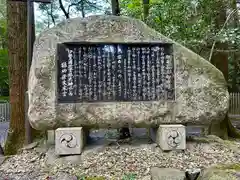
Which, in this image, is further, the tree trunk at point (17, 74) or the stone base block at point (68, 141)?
the tree trunk at point (17, 74)

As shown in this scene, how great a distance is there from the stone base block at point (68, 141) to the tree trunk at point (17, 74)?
218 centimetres

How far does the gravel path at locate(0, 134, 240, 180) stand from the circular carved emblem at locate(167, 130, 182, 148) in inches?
5.3

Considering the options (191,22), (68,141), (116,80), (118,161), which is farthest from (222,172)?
(191,22)

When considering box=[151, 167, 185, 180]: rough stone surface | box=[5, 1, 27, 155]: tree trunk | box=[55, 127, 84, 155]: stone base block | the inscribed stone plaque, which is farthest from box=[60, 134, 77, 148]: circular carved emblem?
box=[5, 1, 27, 155]: tree trunk

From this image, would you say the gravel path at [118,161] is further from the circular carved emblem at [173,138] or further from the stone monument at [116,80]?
the stone monument at [116,80]

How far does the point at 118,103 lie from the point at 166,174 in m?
1.24

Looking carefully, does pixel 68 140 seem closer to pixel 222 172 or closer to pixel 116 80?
pixel 116 80

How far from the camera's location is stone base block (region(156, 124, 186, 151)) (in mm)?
4152

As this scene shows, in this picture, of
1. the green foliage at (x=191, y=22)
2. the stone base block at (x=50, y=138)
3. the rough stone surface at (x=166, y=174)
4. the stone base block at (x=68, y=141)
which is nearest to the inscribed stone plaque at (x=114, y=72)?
the stone base block at (x=68, y=141)

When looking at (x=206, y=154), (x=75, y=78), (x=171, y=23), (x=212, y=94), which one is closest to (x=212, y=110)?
(x=212, y=94)

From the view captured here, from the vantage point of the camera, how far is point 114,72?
4.23m

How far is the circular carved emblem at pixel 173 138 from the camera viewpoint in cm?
416

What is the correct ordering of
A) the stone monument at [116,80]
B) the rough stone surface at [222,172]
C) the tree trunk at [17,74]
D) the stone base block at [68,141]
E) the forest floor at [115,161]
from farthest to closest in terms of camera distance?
the tree trunk at [17,74], the stone monument at [116,80], the stone base block at [68,141], the forest floor at [115,161], the rough stone surface at [222,172]

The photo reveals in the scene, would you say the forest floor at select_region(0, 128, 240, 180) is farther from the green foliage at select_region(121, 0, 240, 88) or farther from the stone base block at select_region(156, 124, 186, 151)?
the green foliage at select_region(121, 0, 240, 88)
